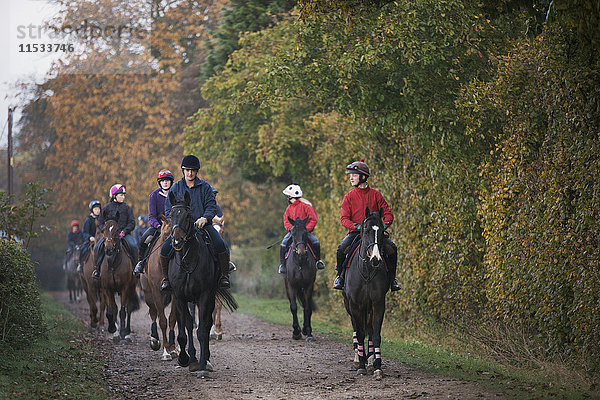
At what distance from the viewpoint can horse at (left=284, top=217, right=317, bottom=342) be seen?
50.6ft

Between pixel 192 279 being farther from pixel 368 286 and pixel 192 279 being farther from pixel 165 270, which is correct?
pixel 368 286

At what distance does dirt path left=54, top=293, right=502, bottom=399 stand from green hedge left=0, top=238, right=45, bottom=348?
139 centimetres

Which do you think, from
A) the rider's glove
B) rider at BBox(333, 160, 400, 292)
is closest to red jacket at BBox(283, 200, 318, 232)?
rider at BBox(333, 160, 400, 292)

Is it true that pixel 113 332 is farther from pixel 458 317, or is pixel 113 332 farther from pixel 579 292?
pixel 579 292

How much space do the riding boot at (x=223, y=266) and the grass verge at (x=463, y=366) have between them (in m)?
2.95

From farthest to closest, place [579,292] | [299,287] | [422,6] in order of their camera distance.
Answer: [299,287]
[422,6]
[579,292]

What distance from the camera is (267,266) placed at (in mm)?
31578

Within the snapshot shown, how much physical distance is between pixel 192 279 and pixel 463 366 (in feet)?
13.3

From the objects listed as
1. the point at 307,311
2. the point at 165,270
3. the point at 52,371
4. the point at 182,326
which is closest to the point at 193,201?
the point at 165,270

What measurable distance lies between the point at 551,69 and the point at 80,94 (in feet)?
95.4

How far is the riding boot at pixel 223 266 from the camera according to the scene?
11750 millimetres

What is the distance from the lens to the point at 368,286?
10.9 metres

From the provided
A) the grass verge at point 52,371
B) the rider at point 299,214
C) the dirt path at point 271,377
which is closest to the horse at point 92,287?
the dirt path at point 271,377

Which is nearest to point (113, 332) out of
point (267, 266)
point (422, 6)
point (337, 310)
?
point (337, 310)
